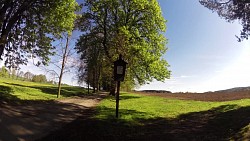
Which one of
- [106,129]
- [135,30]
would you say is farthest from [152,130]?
[135,30]

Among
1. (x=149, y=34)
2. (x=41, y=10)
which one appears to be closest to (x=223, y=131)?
(x=41, y=10)

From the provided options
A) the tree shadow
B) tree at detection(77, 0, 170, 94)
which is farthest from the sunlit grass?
tree at detection(77, 0, 170, 94)

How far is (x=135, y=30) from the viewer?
41.6 meters

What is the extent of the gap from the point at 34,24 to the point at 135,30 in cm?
1686

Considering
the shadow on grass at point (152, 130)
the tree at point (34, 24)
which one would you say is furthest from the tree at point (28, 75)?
the shadow on grass at point (152, 130)

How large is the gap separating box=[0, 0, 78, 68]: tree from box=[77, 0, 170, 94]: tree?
38.9ft

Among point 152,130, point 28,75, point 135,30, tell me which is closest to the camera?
point 152,130

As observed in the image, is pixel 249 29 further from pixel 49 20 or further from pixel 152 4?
pixel 152 4

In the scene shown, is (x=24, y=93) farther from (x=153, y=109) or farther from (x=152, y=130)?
(x=152, y=130)

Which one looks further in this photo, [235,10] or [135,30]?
[135,30]

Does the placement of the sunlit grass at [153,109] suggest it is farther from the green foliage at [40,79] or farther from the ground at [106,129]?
the green foliage at [40,79]

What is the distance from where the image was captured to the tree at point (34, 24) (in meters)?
24.7

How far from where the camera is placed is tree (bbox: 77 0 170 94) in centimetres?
4056

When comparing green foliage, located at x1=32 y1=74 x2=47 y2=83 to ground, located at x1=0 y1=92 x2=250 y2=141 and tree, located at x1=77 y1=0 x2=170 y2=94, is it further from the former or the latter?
ground, located at x1=0 y1=92 x2=250 y2=141
